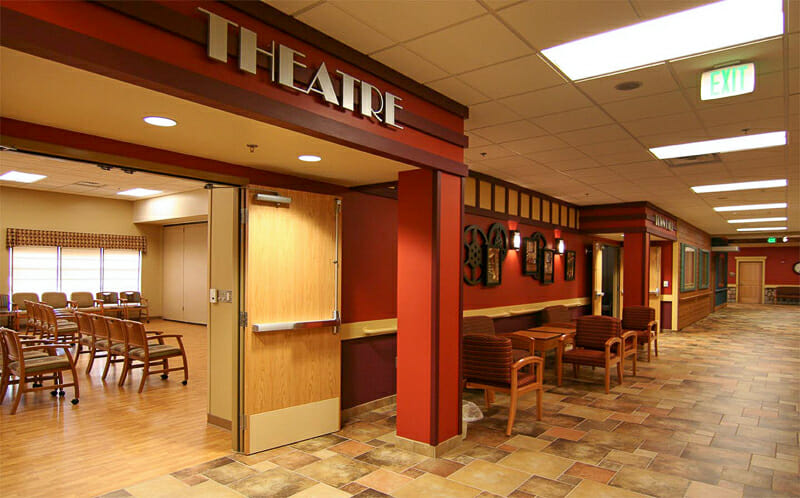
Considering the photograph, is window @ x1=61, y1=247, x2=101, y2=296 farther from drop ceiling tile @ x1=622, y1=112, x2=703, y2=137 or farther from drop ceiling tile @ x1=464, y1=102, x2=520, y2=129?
drop ceiling tile @ x1=622, y1=112, x2=703, y2=137

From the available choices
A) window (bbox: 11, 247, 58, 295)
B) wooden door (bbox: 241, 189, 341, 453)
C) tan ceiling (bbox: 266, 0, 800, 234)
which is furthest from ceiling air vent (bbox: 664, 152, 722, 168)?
window (bbox: 11, 247, 58, 295)

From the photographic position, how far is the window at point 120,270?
12.8 meters

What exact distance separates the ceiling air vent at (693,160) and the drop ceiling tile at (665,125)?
1244mm

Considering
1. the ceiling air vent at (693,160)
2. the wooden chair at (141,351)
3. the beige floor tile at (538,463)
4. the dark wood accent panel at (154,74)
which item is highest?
the ceiling air vent at (693,160)

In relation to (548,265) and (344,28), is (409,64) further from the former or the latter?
(548,265)

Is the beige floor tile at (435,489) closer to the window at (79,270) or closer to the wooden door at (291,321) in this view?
the wooden door at (291,321)

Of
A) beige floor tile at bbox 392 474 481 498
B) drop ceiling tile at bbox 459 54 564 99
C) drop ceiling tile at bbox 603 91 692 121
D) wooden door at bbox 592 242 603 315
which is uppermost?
drop ceiling tile at bbox 459 54 564 99

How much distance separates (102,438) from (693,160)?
728cm

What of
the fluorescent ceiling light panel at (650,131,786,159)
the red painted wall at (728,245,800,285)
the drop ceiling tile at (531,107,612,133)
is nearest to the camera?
the drop ceiling tile at (531,107,612,133)

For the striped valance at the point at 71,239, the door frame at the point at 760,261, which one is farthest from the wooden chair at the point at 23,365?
the door frame at the point at 760,261

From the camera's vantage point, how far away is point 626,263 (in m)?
9.78

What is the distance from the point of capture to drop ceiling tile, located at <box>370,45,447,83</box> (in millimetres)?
3125

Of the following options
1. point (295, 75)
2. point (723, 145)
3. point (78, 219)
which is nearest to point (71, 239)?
point (78, 219)

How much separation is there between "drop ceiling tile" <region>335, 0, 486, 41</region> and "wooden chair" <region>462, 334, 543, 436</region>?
2944 millimetres
